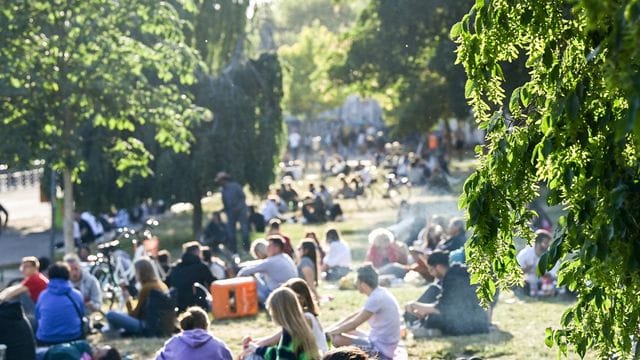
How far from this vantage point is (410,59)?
3347cm

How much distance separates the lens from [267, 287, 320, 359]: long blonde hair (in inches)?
348

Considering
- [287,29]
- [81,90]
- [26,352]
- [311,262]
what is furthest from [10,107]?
[287,29]

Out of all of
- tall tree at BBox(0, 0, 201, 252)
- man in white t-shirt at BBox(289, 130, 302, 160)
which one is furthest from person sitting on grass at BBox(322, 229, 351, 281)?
man in white t-shirt at BBox(289, 130, 302, 160)

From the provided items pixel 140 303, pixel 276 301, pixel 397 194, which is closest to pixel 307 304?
pixel 276 301

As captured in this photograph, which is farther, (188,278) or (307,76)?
(307,76)

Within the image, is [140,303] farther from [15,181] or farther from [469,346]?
[15,181]

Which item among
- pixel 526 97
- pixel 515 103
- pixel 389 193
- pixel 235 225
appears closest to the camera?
pixel 526 97

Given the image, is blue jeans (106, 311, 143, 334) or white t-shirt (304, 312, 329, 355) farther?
blue jeans (106, 311, 143, 334)

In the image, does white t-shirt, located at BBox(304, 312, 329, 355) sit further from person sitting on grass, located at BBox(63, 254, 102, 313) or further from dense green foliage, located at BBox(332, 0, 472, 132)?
dense green foliage, located at BBox(332, 0, 472, 132)

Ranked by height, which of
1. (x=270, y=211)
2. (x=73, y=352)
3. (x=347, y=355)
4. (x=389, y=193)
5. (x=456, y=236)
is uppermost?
A: (x=347, y=355)

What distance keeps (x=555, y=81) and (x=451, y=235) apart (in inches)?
494

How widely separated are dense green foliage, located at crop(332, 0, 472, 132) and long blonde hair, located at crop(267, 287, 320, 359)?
1969 centimetres

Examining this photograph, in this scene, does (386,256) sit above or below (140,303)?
above

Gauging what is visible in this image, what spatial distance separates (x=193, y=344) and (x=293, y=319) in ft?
3.14
